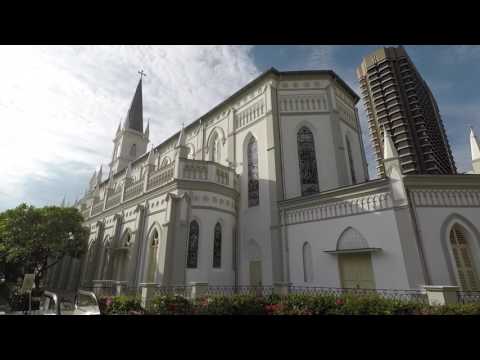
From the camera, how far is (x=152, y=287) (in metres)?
12.8

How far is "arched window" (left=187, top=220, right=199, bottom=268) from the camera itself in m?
16.2

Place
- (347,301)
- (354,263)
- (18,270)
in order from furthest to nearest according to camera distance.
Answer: (18,270)
(354,263)
(347,301)

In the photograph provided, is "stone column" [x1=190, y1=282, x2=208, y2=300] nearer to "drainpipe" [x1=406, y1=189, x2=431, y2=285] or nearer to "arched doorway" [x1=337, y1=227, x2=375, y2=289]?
"arched doorway" [x1=337, y1=227, x2=375, y2=289]

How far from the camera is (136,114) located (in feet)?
172

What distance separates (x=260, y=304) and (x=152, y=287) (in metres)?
5.79

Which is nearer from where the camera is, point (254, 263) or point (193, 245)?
point (193, 245)

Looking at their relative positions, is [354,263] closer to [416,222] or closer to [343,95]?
[416,222]

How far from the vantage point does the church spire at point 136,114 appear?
50906 millimetres

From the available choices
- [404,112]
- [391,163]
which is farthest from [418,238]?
[404,112]

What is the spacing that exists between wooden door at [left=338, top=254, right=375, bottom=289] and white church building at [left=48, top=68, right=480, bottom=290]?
5 centimetres

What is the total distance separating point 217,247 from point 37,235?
18.2 m

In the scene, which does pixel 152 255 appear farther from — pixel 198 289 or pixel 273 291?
pixel 273 291

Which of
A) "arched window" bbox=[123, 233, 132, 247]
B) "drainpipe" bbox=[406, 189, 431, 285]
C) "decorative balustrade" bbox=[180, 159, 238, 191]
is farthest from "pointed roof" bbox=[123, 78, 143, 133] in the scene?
"drainpipe" bbox=[406, 189, 431, 285]
